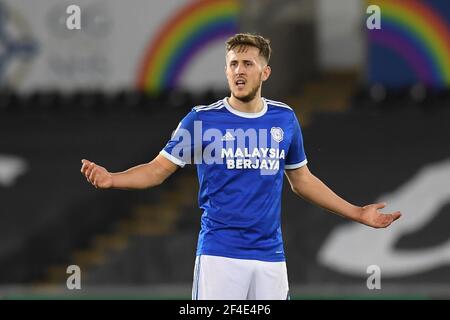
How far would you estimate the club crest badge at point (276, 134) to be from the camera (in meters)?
6.33

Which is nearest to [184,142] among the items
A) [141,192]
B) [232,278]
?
[232,278]

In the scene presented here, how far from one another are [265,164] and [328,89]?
478 inches

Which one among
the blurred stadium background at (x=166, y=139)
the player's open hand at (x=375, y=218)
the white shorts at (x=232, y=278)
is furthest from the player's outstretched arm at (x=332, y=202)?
the blurred stadium background at (x=166, y=139)

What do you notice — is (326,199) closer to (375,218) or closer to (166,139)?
→ (375,218)

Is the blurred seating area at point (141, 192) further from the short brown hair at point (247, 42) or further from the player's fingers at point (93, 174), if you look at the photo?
the player's fingers at point (93, 174)

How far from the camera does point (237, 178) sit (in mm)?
6242

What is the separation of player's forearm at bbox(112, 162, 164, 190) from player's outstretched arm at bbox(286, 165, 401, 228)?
76 cm

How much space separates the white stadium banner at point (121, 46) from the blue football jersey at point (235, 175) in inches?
371

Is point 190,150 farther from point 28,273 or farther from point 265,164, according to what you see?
point 28,273

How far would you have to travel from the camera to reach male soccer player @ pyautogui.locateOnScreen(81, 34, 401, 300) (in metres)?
6.22

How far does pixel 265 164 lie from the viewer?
625 cm

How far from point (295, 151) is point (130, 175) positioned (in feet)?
3.02
